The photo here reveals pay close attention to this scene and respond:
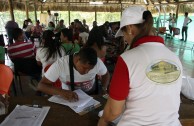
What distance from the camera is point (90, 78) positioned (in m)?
1.94

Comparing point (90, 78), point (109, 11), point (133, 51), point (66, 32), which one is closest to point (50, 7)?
point (109, 11)

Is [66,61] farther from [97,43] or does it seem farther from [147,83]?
[147,83]

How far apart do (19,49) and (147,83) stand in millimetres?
2854

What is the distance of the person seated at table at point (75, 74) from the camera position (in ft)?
5.30

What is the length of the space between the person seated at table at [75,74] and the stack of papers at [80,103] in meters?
0.03

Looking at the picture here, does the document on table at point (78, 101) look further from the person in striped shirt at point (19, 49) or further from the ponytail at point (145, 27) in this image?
the person in striped shirt at point (19, 49)

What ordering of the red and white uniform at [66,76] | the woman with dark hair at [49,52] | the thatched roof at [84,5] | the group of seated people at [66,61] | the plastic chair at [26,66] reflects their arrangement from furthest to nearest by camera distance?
the thatched roof at [84,5] < the plastic chair at [26,66] < the woman with dark hair at [49,52] < the red and white uniform at [66,76] < the group of seated people at [66,61]

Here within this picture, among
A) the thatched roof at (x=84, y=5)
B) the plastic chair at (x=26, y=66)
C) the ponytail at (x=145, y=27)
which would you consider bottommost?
the plastic chair at (x=26, y=66)

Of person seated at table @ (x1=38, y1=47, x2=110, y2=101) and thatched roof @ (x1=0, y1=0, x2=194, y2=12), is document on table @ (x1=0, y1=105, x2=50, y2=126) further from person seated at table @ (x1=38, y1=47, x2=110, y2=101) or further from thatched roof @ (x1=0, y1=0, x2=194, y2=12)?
thatched roof @ (x1=0, y1=0, x2=194, y2=12)

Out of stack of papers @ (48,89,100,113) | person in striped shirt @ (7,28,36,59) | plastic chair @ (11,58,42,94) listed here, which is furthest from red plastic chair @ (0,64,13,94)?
person in striped shirt @ (7,28,36,59)

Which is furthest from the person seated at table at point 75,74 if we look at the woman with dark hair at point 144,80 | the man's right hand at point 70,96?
the woman with dark hair at point 144,80

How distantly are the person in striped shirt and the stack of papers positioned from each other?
2.02 m

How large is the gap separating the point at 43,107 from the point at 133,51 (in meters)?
0.83

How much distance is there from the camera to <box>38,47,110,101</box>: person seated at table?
162cm
